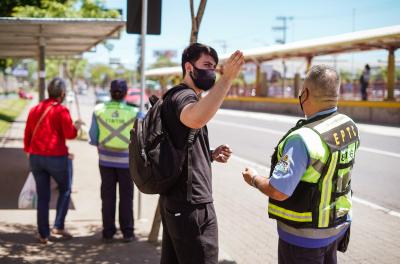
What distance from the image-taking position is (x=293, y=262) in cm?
288

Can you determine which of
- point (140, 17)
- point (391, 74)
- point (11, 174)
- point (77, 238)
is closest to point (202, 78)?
point (140, 17)

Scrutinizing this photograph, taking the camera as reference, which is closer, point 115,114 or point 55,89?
point 55,89

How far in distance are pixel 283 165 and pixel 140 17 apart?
12.2ft

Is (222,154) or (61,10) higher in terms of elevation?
(61,10)

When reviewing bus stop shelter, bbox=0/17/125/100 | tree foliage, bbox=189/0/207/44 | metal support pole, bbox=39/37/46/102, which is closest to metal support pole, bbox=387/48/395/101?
bus stop shelter, bbox=0/17/125/100

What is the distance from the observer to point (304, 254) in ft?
9.38

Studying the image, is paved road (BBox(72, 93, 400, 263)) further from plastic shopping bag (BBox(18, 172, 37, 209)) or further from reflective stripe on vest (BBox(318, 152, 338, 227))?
reflective stripe on vest (BBox(318, 152, 338, 227))

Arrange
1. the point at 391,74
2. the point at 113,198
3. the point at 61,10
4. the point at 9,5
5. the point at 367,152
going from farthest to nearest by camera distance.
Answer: the point at 391,74
the point at 61,10
the point at 9,5
the point at 367,152
the point at 113,198

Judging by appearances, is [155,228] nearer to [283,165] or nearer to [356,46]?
[283,165]

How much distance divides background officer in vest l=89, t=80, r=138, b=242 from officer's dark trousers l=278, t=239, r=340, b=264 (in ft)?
10.1

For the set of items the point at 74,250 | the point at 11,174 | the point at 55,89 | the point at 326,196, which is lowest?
the point at 74,250

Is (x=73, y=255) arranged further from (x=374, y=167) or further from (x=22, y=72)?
(x=22, y=72)

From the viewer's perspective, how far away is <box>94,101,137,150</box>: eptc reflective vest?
228 inches

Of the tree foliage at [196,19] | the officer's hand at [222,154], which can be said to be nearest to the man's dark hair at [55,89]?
the tree foliage at [196,19]
